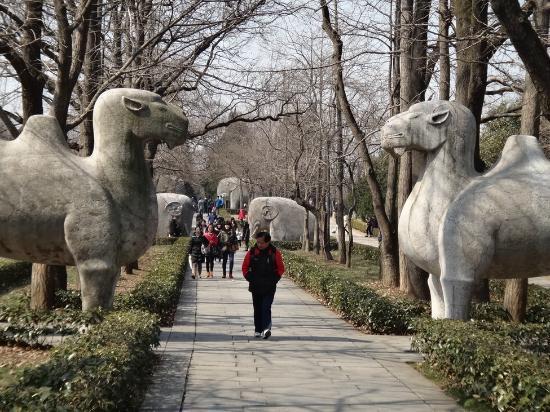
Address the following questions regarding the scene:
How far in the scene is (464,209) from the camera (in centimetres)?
842

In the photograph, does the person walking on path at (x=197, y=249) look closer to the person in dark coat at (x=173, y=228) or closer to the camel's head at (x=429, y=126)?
the camel's head at (x=429, y=126)

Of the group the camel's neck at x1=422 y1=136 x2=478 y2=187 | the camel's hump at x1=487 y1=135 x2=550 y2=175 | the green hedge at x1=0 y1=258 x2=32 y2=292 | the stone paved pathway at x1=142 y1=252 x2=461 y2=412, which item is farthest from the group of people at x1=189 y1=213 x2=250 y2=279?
the camel's hump at x1=487 y1=135 x2=550 y2=175

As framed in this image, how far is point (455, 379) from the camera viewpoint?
7.26 meters

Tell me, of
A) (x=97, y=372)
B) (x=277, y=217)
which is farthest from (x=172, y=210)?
(x=97, y=372)

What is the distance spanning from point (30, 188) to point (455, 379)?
5301 mm

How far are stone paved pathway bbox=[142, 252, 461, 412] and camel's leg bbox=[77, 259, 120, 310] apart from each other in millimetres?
1059

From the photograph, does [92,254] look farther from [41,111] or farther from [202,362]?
[41,111]

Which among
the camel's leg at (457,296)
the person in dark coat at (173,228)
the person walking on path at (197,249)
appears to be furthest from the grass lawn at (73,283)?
the person in dark coat at (173,228)

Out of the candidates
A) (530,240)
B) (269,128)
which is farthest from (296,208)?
(530,240)

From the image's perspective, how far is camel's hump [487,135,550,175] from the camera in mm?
8734

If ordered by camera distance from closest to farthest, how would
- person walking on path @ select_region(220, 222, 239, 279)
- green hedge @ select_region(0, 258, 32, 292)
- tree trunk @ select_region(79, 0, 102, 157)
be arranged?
tree trunk @ select_region(79, 0, 102, 157)
green hedge @ select_region(0, 258, 32, 292)
person walking on path @ select_region(220, 222, 239, 279)

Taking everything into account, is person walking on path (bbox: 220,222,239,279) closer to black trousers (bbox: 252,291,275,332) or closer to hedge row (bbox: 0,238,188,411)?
black trousers (bbox: 252,291,275,332)

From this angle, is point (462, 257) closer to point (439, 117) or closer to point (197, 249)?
point (439, 117)

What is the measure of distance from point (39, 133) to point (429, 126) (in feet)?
16.3
